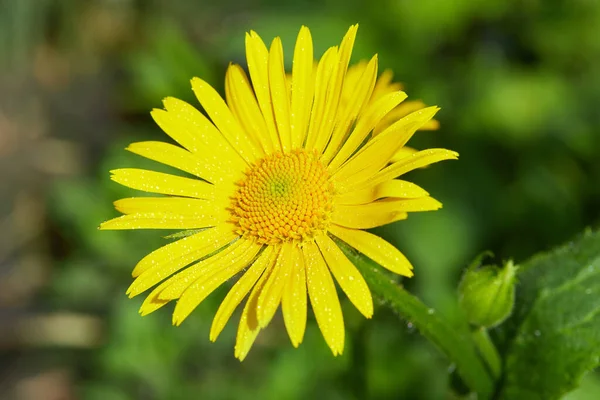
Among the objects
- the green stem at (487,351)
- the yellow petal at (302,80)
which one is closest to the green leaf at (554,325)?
the green stem at (487,351)

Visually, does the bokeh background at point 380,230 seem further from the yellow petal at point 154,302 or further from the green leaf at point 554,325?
the yellow petal at point 154,302

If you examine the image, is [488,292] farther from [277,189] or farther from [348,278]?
[277,189]

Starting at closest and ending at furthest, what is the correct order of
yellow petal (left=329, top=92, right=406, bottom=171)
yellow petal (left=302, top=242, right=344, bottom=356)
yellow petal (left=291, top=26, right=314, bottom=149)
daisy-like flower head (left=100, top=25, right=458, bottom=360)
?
yellow petal (left=302, top=242, right=344, bottom=356)
daisy-like flower head (left=100, top=25, right=458, bottom=360)
yellow petal (left=329, top=92, right=406, bottom=171)
yellow petal (left=291, top=26, right=314, bottom=149)

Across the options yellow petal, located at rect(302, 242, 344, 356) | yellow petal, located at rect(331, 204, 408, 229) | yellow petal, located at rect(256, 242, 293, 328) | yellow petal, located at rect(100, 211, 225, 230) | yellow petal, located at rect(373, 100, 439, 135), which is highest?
yellow petal, located at rect(100, 211, 225, 230)

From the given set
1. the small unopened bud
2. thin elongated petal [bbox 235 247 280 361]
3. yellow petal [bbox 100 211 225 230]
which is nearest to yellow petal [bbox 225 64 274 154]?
yellow petal [bbox 100 211 225 230]

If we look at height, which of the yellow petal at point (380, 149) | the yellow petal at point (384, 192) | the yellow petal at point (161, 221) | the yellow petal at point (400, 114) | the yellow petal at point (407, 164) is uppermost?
the yellow petal at point (161, 221)

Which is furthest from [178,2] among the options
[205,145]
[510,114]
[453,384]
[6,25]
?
[453,384]

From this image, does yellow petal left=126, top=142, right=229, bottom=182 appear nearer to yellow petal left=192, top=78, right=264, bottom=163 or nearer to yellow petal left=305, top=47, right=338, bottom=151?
yellow petal left=192, top=78, right=264, bottom=163
